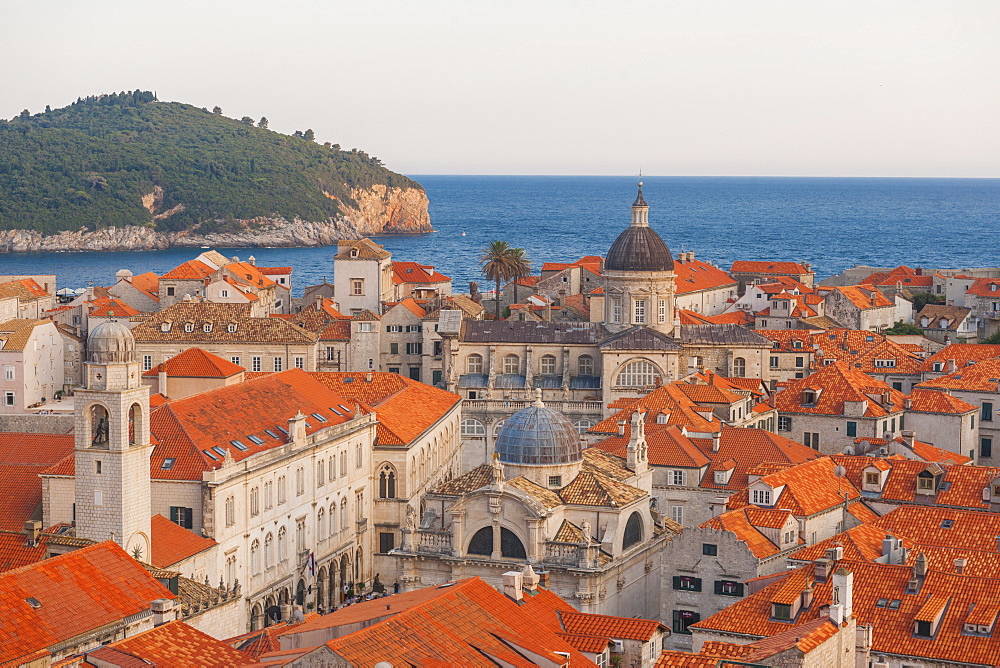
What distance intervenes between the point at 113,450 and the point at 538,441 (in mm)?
15835

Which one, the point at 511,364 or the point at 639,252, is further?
the point at 511,364

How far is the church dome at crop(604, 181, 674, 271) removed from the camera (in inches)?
3797

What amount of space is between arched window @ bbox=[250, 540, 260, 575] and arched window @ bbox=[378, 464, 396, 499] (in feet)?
44.4

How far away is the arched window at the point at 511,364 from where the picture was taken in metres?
97.1

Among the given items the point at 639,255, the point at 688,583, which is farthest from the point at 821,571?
the point at 639,255

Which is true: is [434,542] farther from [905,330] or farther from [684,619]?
[905,330]

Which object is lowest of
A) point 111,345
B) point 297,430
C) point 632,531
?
point 632,531

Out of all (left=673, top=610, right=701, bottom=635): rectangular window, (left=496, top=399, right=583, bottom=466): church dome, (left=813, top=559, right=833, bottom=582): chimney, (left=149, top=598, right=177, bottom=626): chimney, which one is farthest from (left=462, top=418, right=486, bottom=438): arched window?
(left=813, top=559, right=833, bottom=582): chimney

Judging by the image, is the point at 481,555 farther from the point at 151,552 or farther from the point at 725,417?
the point at 725,417

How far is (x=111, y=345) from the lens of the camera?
5497cm

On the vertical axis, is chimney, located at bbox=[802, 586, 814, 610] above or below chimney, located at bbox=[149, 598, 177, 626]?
above

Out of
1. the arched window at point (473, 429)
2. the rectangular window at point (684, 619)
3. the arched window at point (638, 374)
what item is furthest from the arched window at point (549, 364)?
the rectangular window at point (684, 619)

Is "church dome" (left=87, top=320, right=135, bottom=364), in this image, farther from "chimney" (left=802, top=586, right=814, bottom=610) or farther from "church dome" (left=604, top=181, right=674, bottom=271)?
"church dome" (left=604, top=181, right=674, bottom=271)

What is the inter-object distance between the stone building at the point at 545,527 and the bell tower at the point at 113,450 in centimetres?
1024
